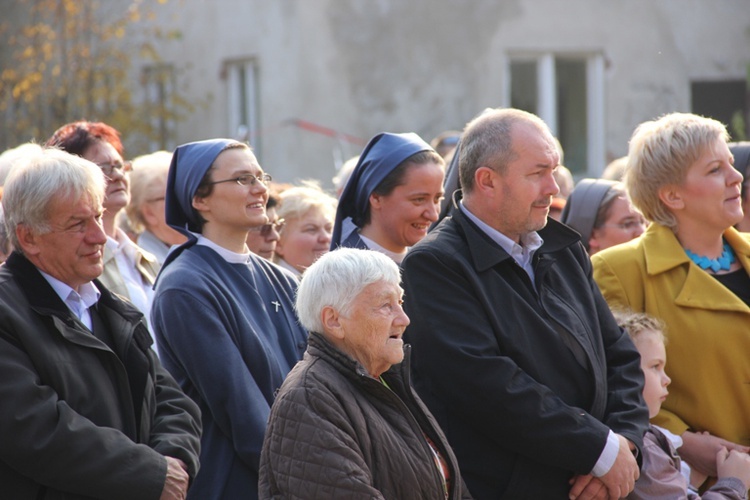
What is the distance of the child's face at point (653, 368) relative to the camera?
A: 477cm

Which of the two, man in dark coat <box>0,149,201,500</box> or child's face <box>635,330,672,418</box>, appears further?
child's face <box>635,330,672,418</box>

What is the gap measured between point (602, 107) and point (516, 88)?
1114 millimetres

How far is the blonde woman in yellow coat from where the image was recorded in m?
4.87

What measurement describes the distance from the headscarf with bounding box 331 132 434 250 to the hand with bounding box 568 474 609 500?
1691mm

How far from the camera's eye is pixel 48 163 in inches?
152

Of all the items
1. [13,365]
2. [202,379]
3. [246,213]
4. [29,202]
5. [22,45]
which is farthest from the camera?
[22,45]

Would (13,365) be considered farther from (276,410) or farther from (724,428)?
(724,428)

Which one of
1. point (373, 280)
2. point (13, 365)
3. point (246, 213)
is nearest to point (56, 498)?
point (13, 365)

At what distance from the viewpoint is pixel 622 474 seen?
4.09 meters

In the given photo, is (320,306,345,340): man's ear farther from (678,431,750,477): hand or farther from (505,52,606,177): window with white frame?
(505,52,606,177): window with white frame

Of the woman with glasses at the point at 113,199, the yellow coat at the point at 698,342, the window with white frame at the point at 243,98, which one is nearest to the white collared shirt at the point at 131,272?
the woman with glasses at the point at 113,199

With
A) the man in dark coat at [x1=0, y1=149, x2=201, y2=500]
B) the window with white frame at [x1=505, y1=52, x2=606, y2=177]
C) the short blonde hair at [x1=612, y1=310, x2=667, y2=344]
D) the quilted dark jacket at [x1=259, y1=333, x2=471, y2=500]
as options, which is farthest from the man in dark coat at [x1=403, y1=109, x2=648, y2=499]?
the window with white frame at [x1=505, y1=52, x2=606, y2=177]

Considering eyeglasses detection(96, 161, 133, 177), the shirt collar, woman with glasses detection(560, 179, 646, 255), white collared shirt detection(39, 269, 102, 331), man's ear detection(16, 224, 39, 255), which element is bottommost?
woman with glasses detection(560, 179, 646, 255)

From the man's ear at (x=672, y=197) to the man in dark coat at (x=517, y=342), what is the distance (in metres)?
0.74
